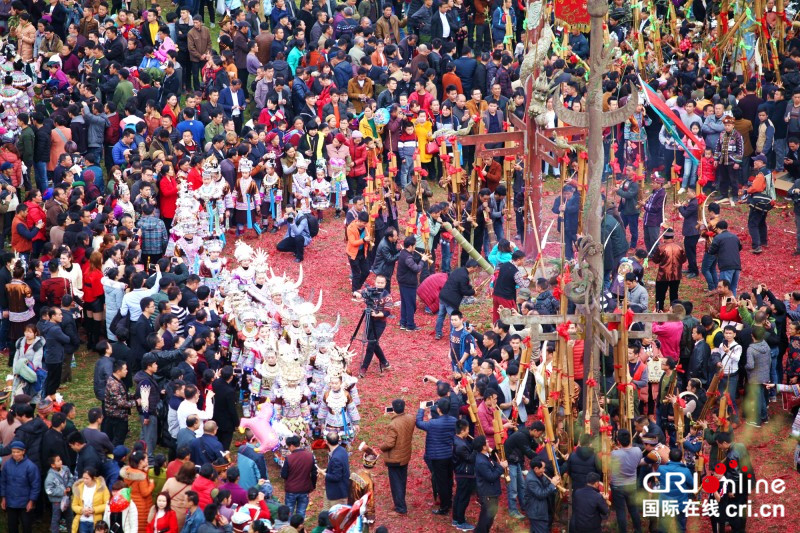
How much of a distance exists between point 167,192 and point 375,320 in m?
4.98

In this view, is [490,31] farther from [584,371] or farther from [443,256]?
[584,371]

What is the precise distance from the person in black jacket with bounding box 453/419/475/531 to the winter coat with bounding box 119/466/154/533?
12.8 feet

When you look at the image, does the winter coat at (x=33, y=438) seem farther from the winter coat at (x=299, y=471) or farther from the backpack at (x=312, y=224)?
the backpack at (x=312, y=224)

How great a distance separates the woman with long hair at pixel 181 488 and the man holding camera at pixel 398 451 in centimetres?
271

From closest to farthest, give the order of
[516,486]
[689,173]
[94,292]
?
[516,486] < [94,292] < [689,173]

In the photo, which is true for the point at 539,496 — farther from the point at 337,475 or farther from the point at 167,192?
the point at 167,192

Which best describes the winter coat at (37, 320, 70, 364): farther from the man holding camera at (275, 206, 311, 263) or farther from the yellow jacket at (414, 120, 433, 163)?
the yellow jacket at (414, 120, 433, 163)

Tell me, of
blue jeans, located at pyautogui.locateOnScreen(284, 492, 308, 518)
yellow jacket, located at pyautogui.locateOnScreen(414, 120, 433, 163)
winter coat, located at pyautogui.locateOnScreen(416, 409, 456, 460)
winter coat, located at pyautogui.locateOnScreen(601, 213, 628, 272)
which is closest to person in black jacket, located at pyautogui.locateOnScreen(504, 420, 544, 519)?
winter coat, located at pyautogui.locateOnScreen(416, 409, 456, 460)

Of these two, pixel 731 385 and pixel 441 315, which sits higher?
pixel 441 315

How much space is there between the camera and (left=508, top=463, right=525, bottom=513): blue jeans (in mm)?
19078

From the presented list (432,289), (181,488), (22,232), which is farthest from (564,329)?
(22,232)

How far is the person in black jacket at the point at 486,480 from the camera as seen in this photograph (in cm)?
1850

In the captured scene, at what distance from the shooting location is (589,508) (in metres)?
17.8

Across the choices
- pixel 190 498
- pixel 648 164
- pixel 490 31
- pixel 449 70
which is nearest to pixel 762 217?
pixel 648 164
